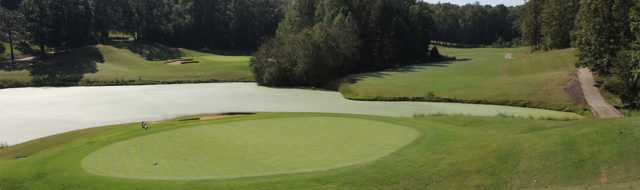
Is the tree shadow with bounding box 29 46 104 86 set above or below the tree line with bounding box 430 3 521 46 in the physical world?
below

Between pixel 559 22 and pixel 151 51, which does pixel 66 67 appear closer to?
pixel 151 51

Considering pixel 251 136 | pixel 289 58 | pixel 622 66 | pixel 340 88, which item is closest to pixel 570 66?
pixel 622 66

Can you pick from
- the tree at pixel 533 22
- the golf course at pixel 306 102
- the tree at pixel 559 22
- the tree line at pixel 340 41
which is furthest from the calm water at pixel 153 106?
the tree at pixel 533 22

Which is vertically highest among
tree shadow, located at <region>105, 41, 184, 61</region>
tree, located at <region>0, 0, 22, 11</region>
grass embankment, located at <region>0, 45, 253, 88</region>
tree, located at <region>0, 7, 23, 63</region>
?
tree, located at <region>0, 0, 22, 11</region>

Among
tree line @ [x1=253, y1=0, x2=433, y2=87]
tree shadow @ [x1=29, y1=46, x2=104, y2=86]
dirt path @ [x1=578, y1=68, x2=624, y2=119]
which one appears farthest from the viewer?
tree shadow @ [x1=29, y1=46, x2=104, y2=86]

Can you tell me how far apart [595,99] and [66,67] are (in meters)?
75.0

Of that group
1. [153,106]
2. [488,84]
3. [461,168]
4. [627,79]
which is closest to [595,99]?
[627,79]

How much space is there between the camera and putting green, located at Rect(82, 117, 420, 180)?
1855 centimetres

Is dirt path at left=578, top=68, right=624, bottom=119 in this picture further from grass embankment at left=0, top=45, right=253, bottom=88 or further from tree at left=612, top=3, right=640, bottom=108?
grass embankment at left=0, top=45, right=253, bottom=88

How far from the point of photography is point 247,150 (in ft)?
Answer: 69.5

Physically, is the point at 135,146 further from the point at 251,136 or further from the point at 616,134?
the point at 616,134

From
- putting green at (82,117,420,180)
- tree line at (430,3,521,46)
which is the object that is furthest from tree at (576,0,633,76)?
tree line at (430,3,521,46)

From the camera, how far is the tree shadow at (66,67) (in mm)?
74625

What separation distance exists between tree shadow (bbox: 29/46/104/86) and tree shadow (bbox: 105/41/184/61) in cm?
777
